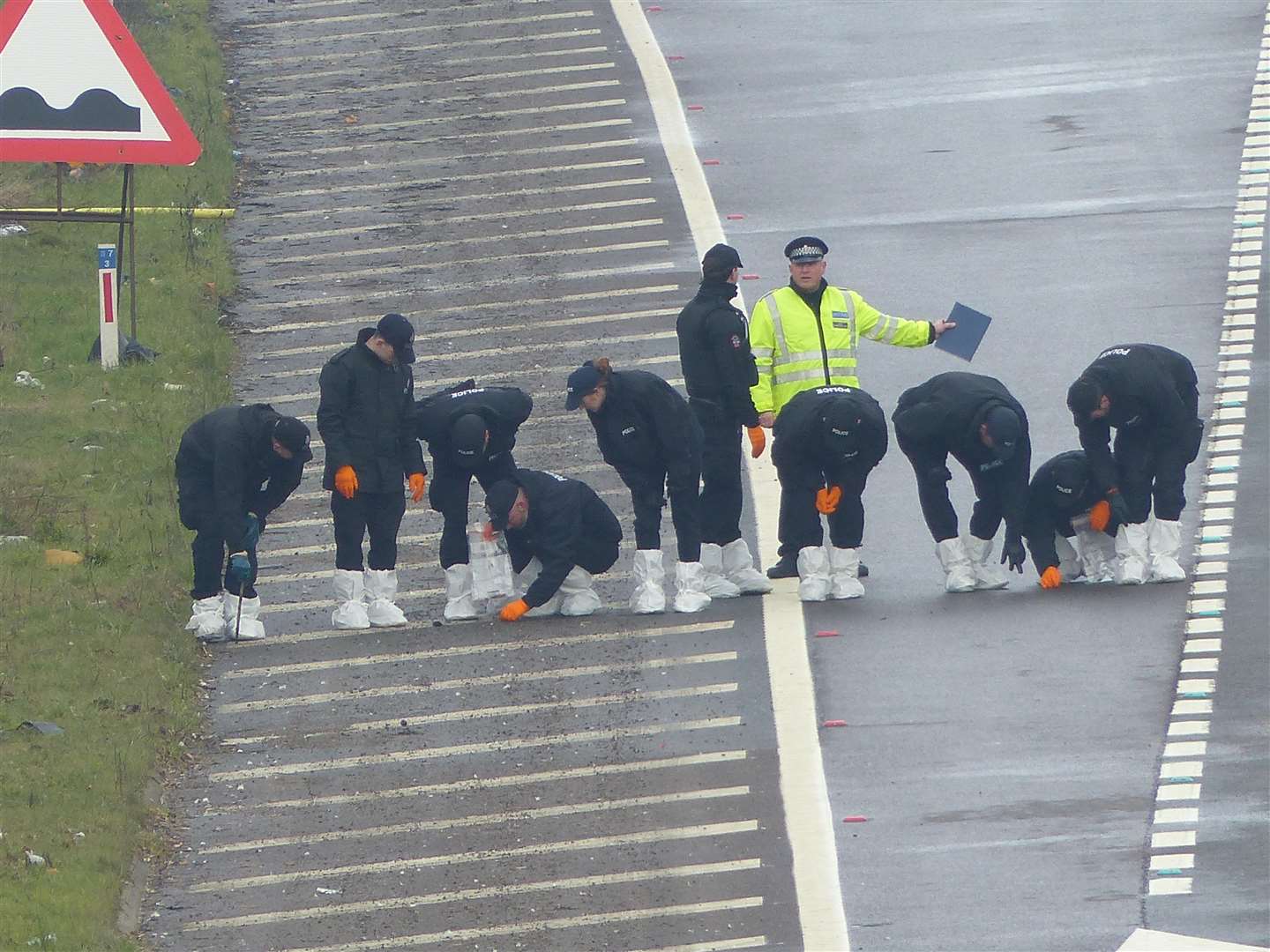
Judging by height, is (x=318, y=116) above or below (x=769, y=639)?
above

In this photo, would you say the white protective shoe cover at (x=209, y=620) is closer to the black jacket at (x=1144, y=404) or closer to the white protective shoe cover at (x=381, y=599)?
the white protective shoe cover at (x=381, y=599)

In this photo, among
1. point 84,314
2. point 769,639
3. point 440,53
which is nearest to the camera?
point 769,639

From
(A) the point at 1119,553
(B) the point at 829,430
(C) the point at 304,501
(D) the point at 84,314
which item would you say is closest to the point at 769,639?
(B) the point at 829,430

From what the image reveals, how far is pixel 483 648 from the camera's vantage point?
542 inches

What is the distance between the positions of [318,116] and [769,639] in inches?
419

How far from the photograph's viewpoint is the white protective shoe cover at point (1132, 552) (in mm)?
14062

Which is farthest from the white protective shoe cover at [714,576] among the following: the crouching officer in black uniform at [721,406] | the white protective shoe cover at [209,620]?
the white protective shoe cover at [209,620]

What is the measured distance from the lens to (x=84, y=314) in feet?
61.3

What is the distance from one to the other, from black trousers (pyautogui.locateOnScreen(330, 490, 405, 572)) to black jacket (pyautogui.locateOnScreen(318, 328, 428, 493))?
9 cm

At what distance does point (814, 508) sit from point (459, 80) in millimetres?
10498

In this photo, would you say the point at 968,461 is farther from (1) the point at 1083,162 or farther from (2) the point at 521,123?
(2) the point at 521,123

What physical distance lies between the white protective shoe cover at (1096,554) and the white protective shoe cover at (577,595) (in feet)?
9.10

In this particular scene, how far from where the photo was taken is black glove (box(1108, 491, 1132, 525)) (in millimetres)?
14016

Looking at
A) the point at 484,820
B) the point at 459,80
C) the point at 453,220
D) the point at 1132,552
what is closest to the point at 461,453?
the point at 484,820
